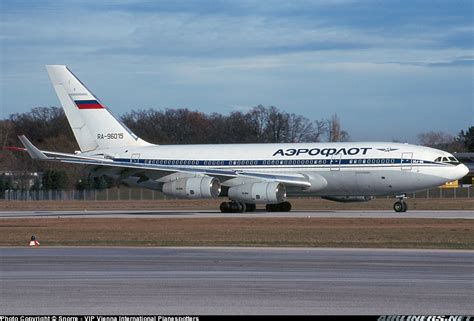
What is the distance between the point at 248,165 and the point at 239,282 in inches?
1201

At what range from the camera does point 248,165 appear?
4691 cm

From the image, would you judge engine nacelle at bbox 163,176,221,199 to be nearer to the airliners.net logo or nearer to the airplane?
the airplane

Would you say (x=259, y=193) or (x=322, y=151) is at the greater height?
(x=322, y=151)

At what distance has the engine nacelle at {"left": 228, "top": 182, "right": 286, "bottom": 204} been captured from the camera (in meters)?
43.8

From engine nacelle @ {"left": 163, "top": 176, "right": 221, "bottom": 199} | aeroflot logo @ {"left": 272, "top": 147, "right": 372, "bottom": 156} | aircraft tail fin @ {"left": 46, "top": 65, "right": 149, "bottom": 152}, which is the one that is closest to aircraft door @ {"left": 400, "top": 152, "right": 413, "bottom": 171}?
aeroflot logo @ {"left": 272, "top": 147, "right": 372, "bottom": 156}

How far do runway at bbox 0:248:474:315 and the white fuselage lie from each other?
69.7ft

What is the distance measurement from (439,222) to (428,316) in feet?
74.7

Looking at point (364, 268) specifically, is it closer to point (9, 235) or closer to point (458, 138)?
point (9, 235)

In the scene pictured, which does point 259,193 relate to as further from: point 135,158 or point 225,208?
point 135,158

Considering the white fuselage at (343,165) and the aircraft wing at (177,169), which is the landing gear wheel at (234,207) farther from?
the aircraft wing at (177,169)

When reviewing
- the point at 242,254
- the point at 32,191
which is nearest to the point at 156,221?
the point at 242,254

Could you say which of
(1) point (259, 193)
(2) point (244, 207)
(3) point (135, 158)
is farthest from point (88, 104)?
(1) point (259, 193)

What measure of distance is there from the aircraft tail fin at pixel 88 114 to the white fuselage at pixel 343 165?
146 inches

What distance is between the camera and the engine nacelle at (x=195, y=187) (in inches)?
1758
